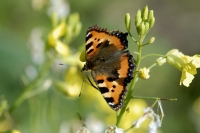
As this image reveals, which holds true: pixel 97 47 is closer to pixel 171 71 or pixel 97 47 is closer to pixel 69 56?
pixel 69 56

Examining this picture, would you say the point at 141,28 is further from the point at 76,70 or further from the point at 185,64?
the point at 76,70

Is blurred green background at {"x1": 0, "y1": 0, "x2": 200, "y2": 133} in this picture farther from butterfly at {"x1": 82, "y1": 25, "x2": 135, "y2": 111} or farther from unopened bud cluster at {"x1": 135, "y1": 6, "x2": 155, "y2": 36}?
unopened bud cluster at {"x1": 135, "y1": 6, "x2": 155, "y2": 36}

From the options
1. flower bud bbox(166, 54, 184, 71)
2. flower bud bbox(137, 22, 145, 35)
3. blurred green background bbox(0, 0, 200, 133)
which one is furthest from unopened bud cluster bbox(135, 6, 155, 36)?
blurred green background bbox(0, 0, 200, 133)

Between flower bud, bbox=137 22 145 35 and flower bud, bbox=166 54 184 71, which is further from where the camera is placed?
flower bud, bbox=166 54 184 71

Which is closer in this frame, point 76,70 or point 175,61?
point 175,61

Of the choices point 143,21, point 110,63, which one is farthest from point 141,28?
point 110,63

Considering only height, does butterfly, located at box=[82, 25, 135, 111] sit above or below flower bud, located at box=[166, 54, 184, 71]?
above

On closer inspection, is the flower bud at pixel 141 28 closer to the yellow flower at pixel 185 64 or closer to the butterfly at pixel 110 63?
the butterfly at pixel 110 63
